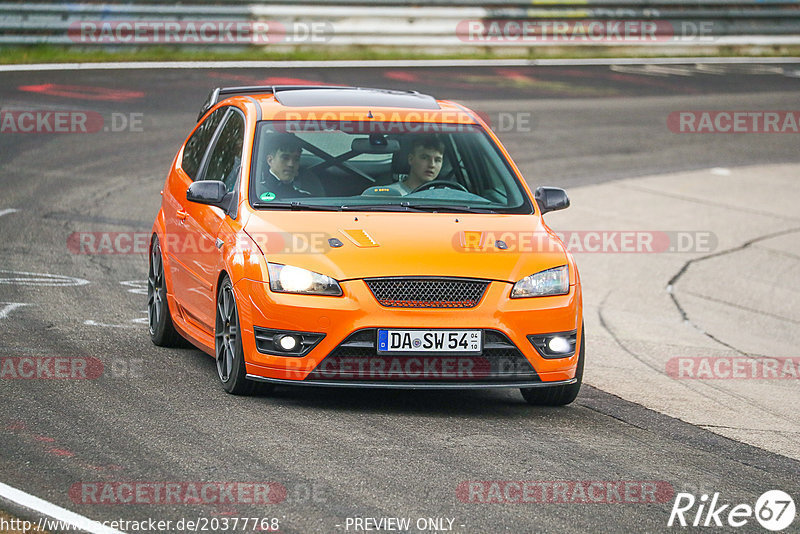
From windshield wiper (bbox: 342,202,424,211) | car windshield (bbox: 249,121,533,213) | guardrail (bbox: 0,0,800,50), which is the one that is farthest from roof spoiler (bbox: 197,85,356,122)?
guardrail (bbox: 0,0,800,50)

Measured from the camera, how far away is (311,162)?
8625 mm

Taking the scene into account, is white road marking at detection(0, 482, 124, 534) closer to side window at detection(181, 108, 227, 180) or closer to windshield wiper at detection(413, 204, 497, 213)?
windshield wiper at detection(413, 204, 497, 213)

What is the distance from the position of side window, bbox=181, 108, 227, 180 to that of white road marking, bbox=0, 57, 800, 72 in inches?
549

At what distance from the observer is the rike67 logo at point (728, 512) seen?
19.5 ft

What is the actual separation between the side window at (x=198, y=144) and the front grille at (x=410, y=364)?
2499mm

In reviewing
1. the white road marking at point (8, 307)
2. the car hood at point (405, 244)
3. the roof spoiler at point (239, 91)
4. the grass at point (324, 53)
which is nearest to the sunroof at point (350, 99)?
the roof spoiler at point (239, 91)

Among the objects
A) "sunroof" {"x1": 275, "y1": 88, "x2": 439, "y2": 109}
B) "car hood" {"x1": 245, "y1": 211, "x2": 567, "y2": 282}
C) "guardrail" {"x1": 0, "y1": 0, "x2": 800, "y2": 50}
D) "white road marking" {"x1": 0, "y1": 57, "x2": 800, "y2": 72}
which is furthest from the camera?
"guardrail" {"x1": 0, "y1": 0, "x2": 800, "y2": 50}

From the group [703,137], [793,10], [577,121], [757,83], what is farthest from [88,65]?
[793,10]

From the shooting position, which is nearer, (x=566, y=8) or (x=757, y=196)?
(x=757, y=196)

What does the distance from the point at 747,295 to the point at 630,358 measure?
337 centimetres

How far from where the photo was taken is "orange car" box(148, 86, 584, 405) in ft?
24.7

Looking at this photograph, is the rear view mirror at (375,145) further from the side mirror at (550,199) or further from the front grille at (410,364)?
the front grille at (410,364)

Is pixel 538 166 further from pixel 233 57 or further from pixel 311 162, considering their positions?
pixel 311 162

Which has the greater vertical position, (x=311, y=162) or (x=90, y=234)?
(x=311, y=162)
